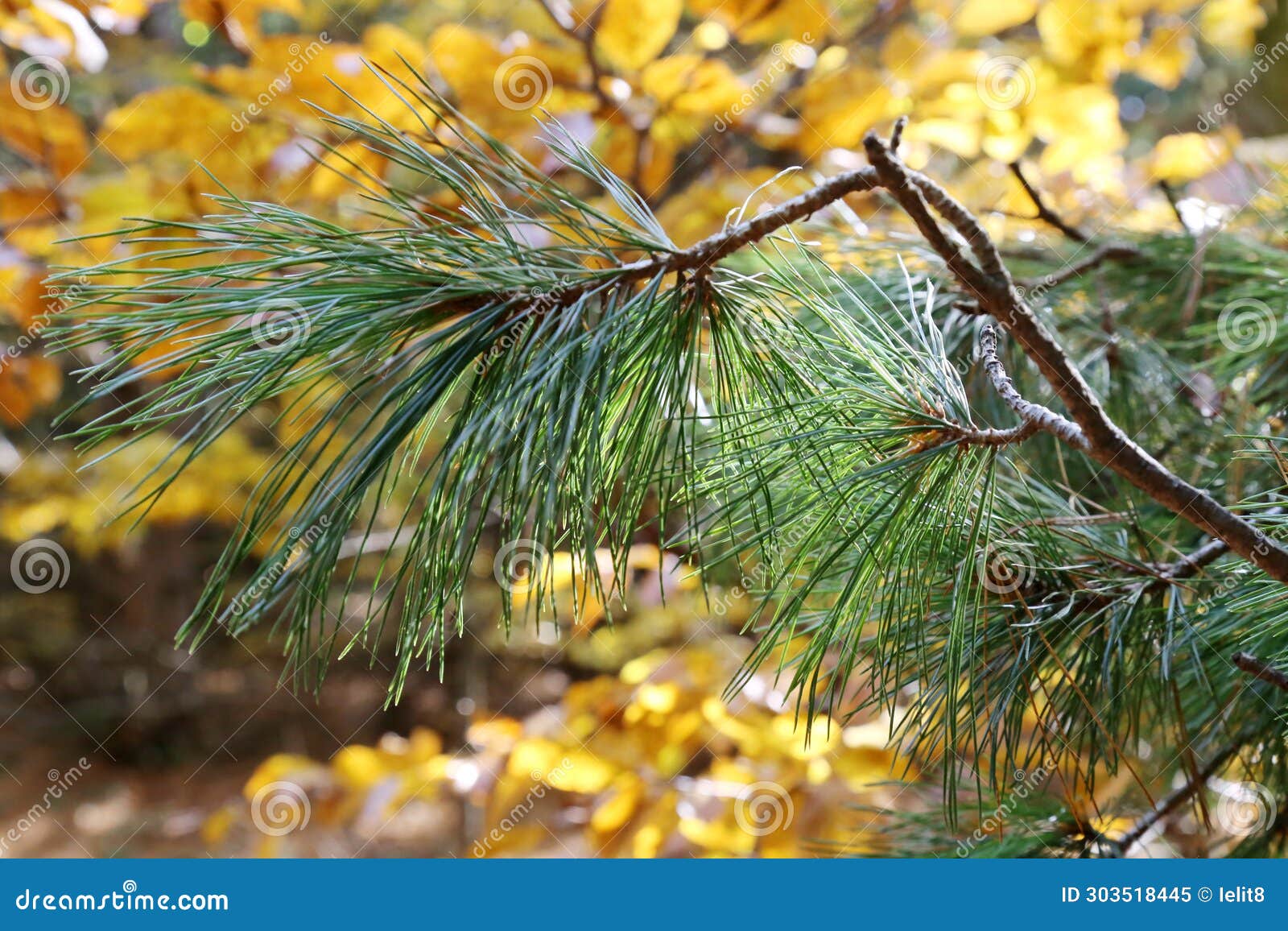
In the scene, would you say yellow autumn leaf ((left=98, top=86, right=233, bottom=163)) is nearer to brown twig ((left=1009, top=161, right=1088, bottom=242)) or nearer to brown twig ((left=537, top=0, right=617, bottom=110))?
brown twig ((left=537, top=0, right=617, bottom=110))

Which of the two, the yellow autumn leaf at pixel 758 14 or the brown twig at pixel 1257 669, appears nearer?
the brown twig at pixel 1257 669

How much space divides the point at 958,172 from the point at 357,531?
136cm

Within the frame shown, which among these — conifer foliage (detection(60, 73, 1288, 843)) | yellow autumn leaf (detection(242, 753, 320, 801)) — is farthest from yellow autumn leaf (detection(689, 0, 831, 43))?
yellow autumn leaf (detection(242, 753, 320, 801))

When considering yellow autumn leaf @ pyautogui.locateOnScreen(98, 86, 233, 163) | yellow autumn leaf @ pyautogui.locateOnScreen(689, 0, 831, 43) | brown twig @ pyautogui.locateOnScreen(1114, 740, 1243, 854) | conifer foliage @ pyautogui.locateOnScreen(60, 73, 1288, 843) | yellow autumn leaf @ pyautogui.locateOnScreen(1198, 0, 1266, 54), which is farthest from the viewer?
yellow autumn leaf @ pyautogui.locateOnScreen(1198, 0, 1266, 54)

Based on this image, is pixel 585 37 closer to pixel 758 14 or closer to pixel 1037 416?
pixel 758 14

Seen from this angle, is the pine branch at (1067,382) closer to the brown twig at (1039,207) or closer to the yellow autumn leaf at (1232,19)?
the brown twig at (1039,207)

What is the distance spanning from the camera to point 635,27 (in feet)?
2.65

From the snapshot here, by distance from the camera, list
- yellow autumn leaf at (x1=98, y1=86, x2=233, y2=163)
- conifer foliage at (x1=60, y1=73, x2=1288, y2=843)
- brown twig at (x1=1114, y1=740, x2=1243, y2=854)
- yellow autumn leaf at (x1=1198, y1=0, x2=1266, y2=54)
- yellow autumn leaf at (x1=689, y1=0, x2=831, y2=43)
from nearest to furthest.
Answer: conifer foliage at (x1=60, y1=73, x2=1288, y2=843) → brown twig at (x1=1114, y1=740, x2=1243, y2=854) → yellow autumn leaf at (x1=98, y1=86, x2=233, y2=163) → yellow autumn leaf at (x1=689, y1=0, x2=831, y2=43) → yellow autumn leaf at (x1=1198, y1=0, x2=1266, y2=54)

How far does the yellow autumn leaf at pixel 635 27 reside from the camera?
0.80 m

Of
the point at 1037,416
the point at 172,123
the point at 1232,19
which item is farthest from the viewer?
the point at 1232,19

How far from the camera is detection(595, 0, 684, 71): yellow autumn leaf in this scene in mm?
797

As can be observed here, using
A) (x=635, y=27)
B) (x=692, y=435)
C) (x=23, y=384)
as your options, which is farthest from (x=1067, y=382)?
(x=23, y=384)

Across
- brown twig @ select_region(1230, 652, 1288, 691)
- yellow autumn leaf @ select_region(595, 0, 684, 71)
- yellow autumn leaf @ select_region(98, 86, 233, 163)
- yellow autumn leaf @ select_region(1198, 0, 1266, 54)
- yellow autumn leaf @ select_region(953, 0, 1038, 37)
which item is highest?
yellow autumn leaf @ select_region(1198, 0, 1266, 54)

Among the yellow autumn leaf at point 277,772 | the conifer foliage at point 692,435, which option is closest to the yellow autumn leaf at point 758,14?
the conifer foliage at point 692,435
